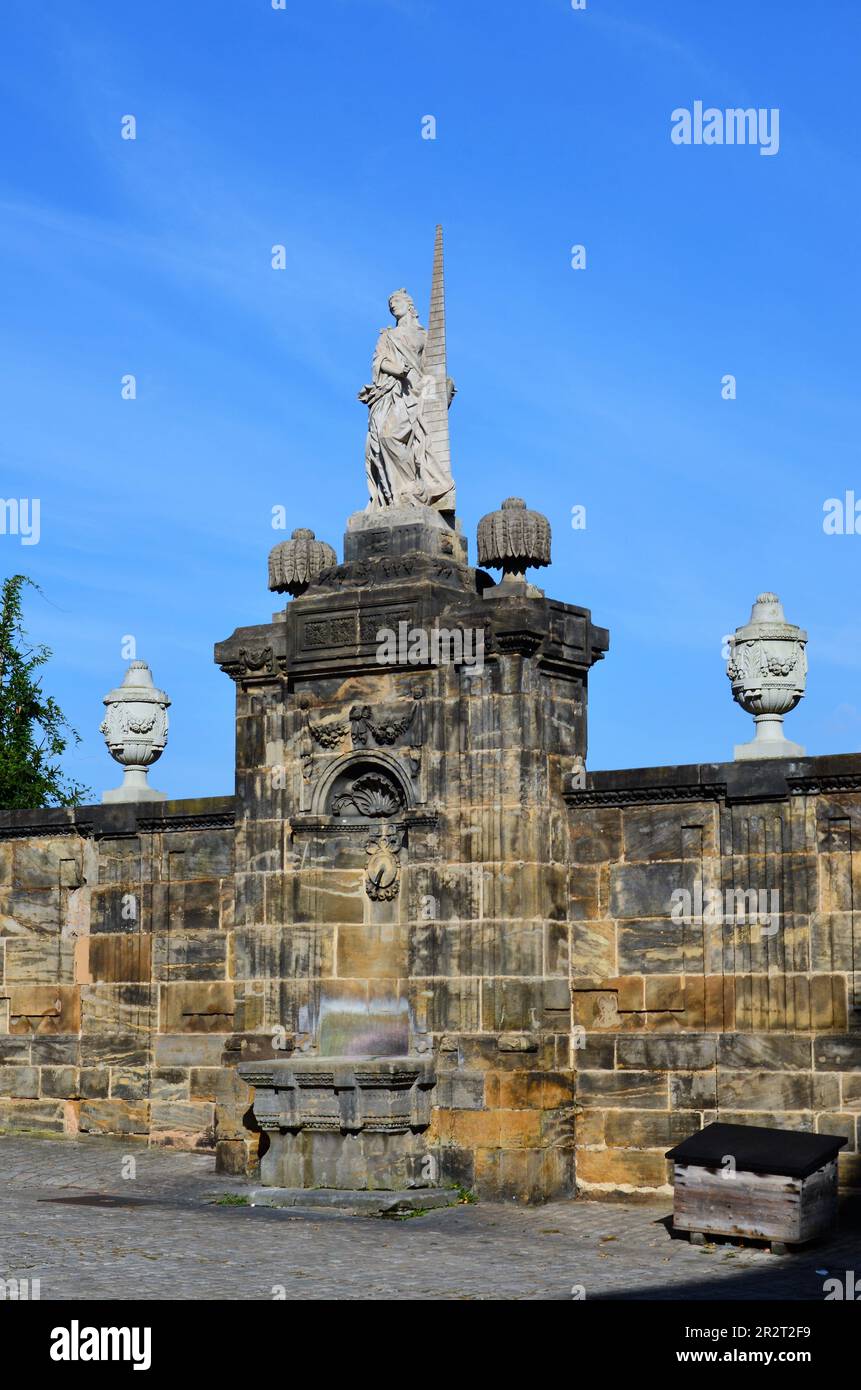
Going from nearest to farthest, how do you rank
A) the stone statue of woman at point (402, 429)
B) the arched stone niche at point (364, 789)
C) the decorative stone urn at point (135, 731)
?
the arched stone niche at point (364, 789)
the stone statue of woman at point (402, 429)
the decorative stone urn at point (135, 731)

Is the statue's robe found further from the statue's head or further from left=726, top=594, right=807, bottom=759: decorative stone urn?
left=726, top=594, right=807, bottom=759: decorative stone urn

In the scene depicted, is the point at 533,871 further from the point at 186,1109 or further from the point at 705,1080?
the point at 186,1109

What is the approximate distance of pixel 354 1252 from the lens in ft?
50.0

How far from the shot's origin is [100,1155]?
20.5m

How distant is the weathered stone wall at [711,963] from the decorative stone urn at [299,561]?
10.2 ft

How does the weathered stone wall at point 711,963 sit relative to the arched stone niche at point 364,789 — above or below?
below

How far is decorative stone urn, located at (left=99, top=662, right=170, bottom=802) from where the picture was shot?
71.5 feet

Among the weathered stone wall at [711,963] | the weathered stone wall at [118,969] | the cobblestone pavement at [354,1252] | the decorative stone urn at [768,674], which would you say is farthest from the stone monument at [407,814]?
the decorative stone urn at [768,674]

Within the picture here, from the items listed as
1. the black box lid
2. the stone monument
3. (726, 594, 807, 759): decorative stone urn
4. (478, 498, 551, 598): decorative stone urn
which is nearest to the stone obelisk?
Answer: the stone monument

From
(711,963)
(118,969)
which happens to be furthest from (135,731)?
(711,963)

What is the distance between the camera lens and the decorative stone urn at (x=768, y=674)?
18.0 m

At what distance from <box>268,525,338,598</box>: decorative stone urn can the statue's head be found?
2131 mm

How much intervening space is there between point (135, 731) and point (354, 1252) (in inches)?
307

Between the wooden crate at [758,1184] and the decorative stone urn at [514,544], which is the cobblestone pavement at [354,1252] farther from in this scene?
the decorative stone urn at [514,544]
